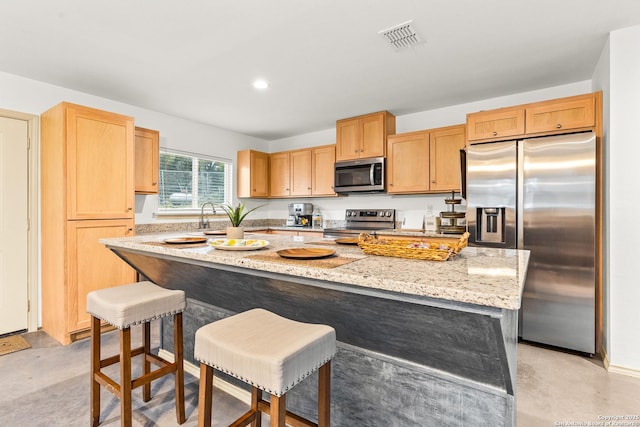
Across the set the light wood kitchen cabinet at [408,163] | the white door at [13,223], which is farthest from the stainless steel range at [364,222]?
the white door at [13,223]

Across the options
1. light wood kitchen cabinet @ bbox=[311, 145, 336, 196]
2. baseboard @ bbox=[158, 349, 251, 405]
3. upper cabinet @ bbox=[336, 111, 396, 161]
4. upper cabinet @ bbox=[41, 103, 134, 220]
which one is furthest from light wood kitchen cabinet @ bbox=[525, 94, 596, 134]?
upper cabinet @ bbox=[41, 103, 134, 220]

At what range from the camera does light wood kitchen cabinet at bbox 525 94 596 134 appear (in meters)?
2.63

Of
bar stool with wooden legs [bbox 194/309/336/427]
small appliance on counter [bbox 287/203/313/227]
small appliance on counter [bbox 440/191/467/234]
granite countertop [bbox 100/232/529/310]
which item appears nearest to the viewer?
granite countertop [bbox 100/232/529/310]

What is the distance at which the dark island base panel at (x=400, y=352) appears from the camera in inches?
39.5

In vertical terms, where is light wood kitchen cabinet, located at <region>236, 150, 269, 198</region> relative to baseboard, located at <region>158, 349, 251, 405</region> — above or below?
above

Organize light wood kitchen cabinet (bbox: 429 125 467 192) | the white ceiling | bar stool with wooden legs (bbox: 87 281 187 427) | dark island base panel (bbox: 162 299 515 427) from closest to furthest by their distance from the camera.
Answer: dark island base panel (bbox: 162 299 515 427)
bar stool with wooden legs (bbox: 87 281 187 427)
the white ceiling
light wood kitchen cabinet (bbox: 429 125 467 192)

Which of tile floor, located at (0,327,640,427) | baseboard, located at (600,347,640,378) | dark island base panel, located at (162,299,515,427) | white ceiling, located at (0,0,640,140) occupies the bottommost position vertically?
tile floor, located at (0,327,640,427)

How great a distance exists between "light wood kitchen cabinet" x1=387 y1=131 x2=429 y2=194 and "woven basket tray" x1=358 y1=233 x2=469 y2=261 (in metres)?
2.49

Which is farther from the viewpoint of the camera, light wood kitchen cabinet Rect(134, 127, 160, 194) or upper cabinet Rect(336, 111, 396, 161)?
upper cabinet Rect(336, 111, 396, 161)

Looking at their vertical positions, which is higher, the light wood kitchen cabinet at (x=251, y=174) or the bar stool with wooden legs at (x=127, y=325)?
the light wood kitchen cabinet at (x=251, y=174)

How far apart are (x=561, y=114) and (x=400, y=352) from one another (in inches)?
106

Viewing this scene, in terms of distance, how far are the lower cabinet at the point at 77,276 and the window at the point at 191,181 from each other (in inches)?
47.6

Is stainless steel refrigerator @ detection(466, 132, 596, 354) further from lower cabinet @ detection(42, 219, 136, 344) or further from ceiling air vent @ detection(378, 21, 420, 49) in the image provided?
lower cabinet @ detection(42, 219, 136, 344)

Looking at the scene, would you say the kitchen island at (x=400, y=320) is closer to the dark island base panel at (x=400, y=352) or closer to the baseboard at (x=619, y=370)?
the dark island base panel at (x=400, y=352)
